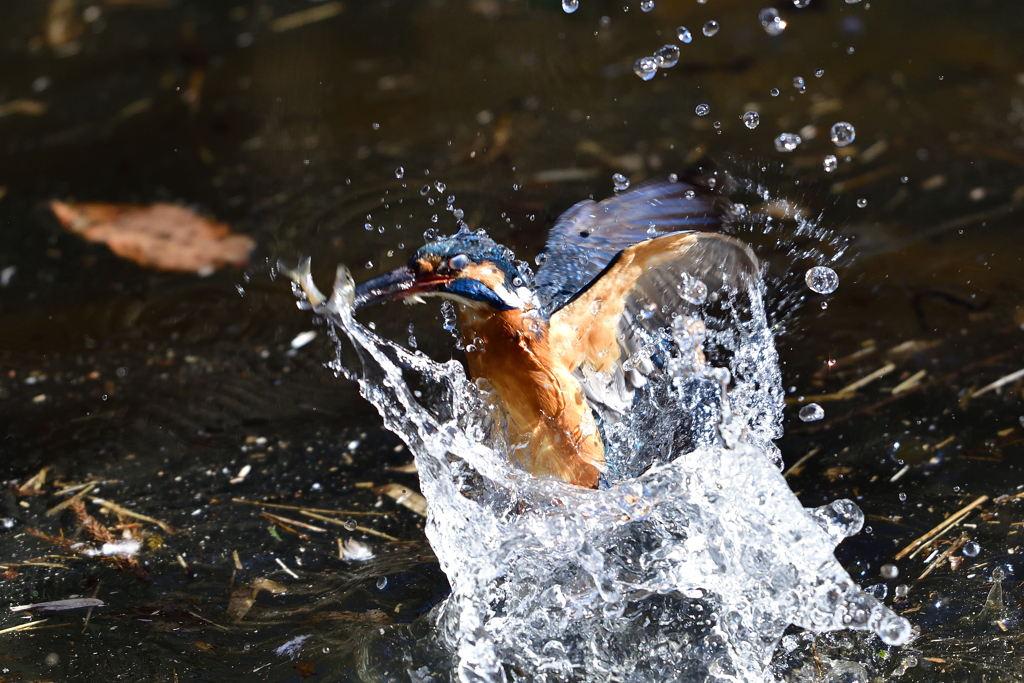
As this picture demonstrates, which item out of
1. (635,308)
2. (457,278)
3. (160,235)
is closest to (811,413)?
(635,308)

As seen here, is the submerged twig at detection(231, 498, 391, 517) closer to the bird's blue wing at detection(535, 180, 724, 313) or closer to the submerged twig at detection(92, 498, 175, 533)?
the submerged twig at detection(92, 498, 175, 533)

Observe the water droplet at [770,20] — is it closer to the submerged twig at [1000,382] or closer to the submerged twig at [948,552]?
the submerged twig at [1000,382]

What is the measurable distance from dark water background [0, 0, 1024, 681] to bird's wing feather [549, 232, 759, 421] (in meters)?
0.56

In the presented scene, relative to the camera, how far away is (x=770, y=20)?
5.22 metres

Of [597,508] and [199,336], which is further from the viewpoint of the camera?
[199,336]

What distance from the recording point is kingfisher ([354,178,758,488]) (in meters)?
2.33

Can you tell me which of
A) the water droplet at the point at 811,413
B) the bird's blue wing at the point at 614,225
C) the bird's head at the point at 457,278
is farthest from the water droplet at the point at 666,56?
the bird's head at the point at 457,278

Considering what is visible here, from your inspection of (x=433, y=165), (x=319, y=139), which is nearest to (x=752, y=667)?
(x=433, y=165)

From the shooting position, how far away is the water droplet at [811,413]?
10.4 ft

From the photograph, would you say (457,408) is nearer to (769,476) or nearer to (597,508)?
(597,508)

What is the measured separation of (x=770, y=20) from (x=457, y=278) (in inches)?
143

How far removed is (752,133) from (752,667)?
3552mm

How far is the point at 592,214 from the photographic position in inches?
109

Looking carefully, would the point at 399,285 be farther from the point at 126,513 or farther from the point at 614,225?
the point at 126,513
